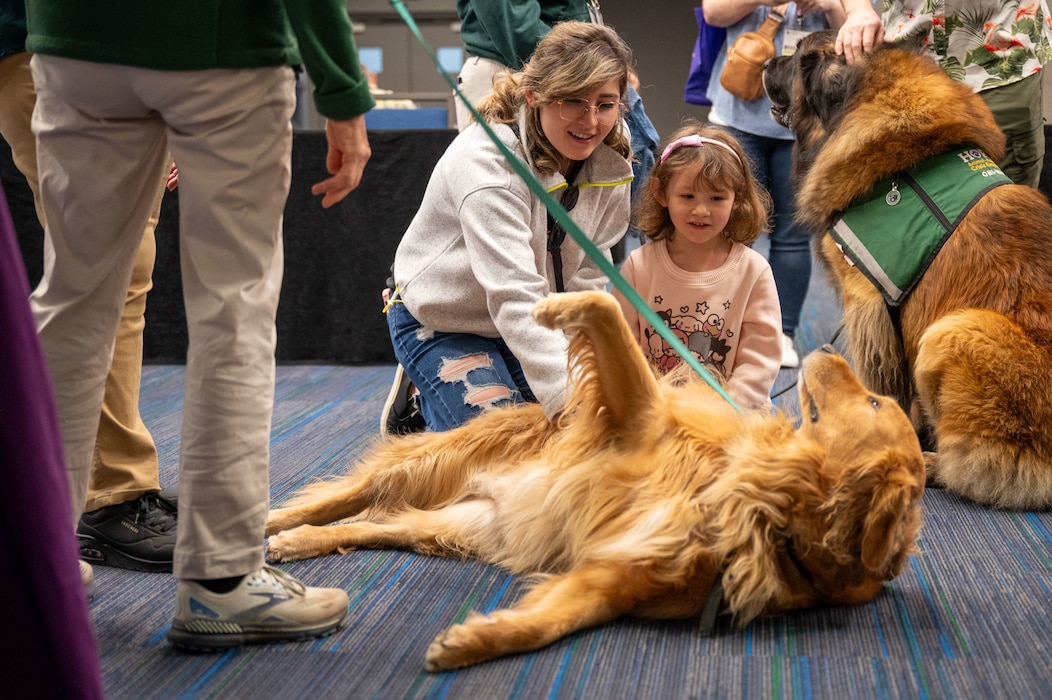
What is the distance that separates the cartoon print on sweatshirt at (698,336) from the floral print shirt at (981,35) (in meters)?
1.22

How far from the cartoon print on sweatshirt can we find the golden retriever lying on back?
0.60 m

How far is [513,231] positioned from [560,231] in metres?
0.27

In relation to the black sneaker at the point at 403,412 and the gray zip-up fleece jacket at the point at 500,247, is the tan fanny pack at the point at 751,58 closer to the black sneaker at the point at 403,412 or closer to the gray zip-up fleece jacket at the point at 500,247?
the gray zip-up fleece jacket at the point at 500,247

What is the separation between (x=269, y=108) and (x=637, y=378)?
2.79ft

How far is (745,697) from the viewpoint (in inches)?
55.9

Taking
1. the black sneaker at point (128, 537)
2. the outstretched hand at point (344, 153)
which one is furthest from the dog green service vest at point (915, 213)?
the black sneaker at point (128, 537)

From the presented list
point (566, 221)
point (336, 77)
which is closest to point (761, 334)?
point (566, 221)

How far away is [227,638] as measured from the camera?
5.08 ft

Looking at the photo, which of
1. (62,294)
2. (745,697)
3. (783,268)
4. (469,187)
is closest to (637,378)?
(745,697)

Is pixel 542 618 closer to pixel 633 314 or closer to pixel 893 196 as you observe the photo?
pixel 633 314

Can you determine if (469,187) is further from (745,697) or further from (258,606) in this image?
(745,697)

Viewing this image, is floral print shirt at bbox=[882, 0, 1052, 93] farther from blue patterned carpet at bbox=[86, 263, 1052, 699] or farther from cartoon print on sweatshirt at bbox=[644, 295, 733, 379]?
blue patterned carpet at bbox=[86, 263, 1052, 699]

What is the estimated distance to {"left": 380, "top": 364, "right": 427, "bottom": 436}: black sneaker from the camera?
300 centimetres

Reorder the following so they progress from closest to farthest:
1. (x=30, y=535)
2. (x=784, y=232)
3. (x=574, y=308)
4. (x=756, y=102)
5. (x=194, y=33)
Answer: (x=30, y=535) → (x=194, y=33) → (x=574, y=308) → (x=756, y=102) → (x=784, y=232)
